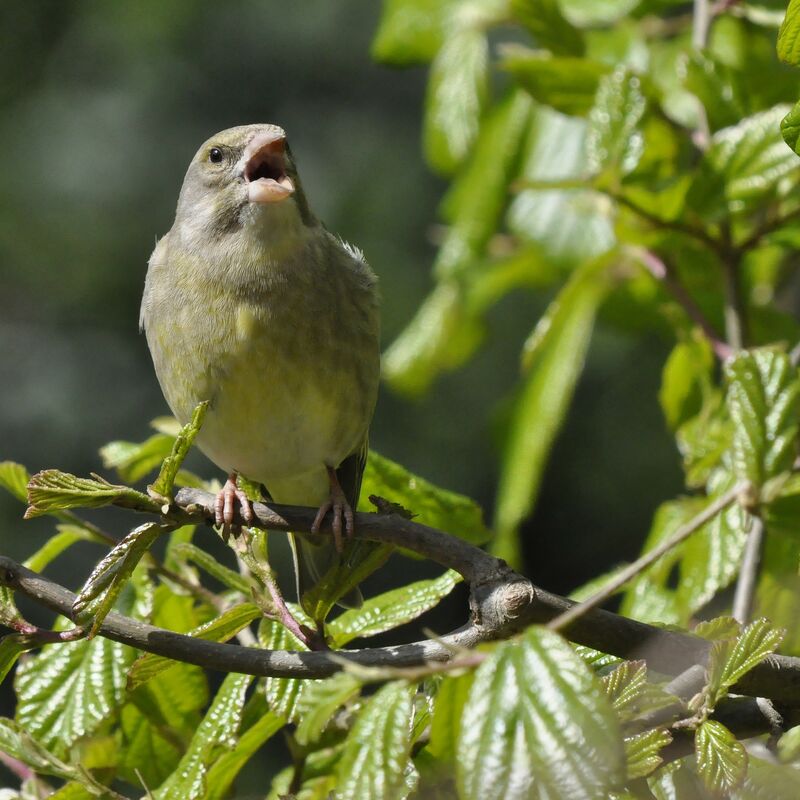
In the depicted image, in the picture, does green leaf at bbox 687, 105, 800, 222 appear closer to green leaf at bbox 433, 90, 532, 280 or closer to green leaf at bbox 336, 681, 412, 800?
green leaf at bbox 433, 90, 532, 280

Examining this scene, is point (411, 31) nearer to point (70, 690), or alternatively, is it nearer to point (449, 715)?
point (70, 690)

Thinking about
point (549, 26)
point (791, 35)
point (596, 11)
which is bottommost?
point (791, 35)

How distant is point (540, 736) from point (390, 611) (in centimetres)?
96

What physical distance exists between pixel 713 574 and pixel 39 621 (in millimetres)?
5562

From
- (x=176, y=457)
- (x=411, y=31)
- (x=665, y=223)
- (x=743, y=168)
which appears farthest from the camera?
(x=411, y=31)

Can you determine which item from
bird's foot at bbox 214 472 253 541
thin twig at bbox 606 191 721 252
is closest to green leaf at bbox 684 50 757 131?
thin twig at bbox 606 191 721 252

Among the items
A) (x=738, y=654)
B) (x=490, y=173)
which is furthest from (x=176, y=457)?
(x=490, y=173)

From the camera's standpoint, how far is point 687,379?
9.62 ft

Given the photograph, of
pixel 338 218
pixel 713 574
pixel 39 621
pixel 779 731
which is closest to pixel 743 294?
pixel 713 574

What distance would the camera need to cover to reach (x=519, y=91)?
3.56 meters

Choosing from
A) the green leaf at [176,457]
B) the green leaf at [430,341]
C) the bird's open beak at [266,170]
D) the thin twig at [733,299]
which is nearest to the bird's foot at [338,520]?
the green leaf at [176,457]

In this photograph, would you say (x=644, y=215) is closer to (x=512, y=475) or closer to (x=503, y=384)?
(x=512, y=475)

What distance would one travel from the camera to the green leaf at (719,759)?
1.59 m

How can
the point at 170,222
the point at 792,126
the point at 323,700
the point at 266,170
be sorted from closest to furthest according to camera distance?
the point at 323,700
the point at 792,126
the point at 266,170
the point at 170,222
